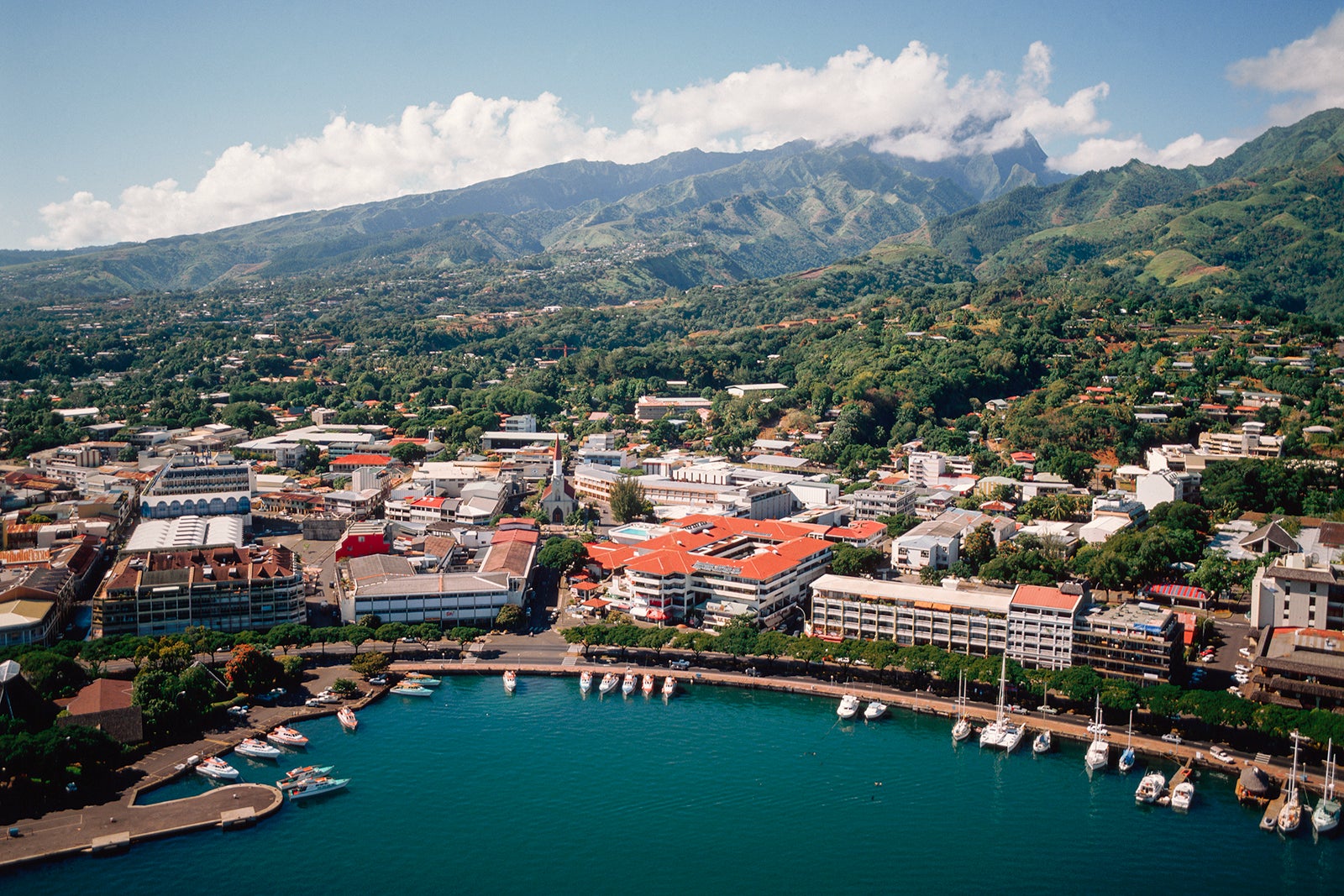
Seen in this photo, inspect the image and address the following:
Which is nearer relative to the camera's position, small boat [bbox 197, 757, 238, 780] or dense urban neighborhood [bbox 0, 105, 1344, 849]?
small boat [bbox 197, 757, 238, 780]

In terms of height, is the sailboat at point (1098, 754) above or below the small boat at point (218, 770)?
below

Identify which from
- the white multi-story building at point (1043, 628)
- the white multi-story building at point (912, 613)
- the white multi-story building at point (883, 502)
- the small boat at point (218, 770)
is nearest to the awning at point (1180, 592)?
the white multi-story building at point (912, 613)

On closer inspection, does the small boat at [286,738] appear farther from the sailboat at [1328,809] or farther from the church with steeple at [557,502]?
the sailboat at [1328,809]

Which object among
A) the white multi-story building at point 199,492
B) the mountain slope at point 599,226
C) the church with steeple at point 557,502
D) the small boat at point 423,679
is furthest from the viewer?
the mountain slope at point 599,226

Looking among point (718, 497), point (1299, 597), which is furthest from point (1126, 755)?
point (718, 497)

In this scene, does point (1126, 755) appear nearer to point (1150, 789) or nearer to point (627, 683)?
point (1150, 789)

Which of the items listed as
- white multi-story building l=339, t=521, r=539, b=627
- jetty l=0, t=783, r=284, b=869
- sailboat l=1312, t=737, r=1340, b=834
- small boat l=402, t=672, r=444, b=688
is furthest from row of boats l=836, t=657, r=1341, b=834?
jetty l=0, t=783, r=284, b=869

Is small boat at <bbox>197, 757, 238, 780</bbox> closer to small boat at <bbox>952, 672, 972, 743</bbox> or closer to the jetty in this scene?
the jetty
